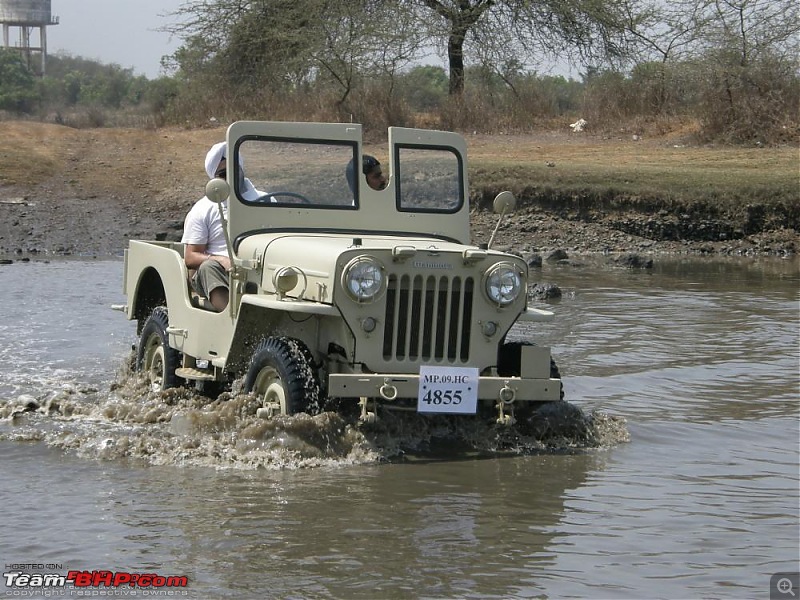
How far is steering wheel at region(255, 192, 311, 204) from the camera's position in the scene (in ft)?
25.8

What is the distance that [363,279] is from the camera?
6613 millimetres

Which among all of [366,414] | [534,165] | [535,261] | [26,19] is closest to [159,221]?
[535,261]

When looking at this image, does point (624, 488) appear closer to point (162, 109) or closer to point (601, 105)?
point (601, 105)

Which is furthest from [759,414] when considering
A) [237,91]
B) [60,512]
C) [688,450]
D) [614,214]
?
[237,91]

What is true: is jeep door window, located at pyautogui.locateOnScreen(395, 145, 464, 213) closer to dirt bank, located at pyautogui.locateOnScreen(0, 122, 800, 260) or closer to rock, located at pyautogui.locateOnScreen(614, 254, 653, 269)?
rock, located at pyautogui.locateOnScreen(614, 254, 653, 269)

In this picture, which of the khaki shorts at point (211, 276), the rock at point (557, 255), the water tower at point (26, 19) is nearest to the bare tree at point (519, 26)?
the rock at point (557, 255)

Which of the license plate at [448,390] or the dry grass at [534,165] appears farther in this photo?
the dry grass at [534,165]

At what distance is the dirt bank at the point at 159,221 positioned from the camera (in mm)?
17750

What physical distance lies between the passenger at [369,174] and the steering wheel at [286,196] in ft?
1.01

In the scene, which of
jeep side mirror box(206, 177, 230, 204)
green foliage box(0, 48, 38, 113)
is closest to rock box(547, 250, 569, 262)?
jeep side mirror box(206, 177, 230, 204)

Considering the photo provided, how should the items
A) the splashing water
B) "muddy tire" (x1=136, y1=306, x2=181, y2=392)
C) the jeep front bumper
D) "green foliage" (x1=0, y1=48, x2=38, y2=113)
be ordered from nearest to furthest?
Result: the jeep front bumper, the splashing water, "muddy tire" (x1=136, y1=306, x2=181, y2=392), "green foliage" (x1=0, y1=48, x2=38, y2=113)

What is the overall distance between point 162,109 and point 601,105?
33.4 ft

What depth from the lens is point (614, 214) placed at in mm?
18422

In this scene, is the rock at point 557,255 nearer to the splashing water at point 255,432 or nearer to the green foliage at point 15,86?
the splashing water at point 255,432
